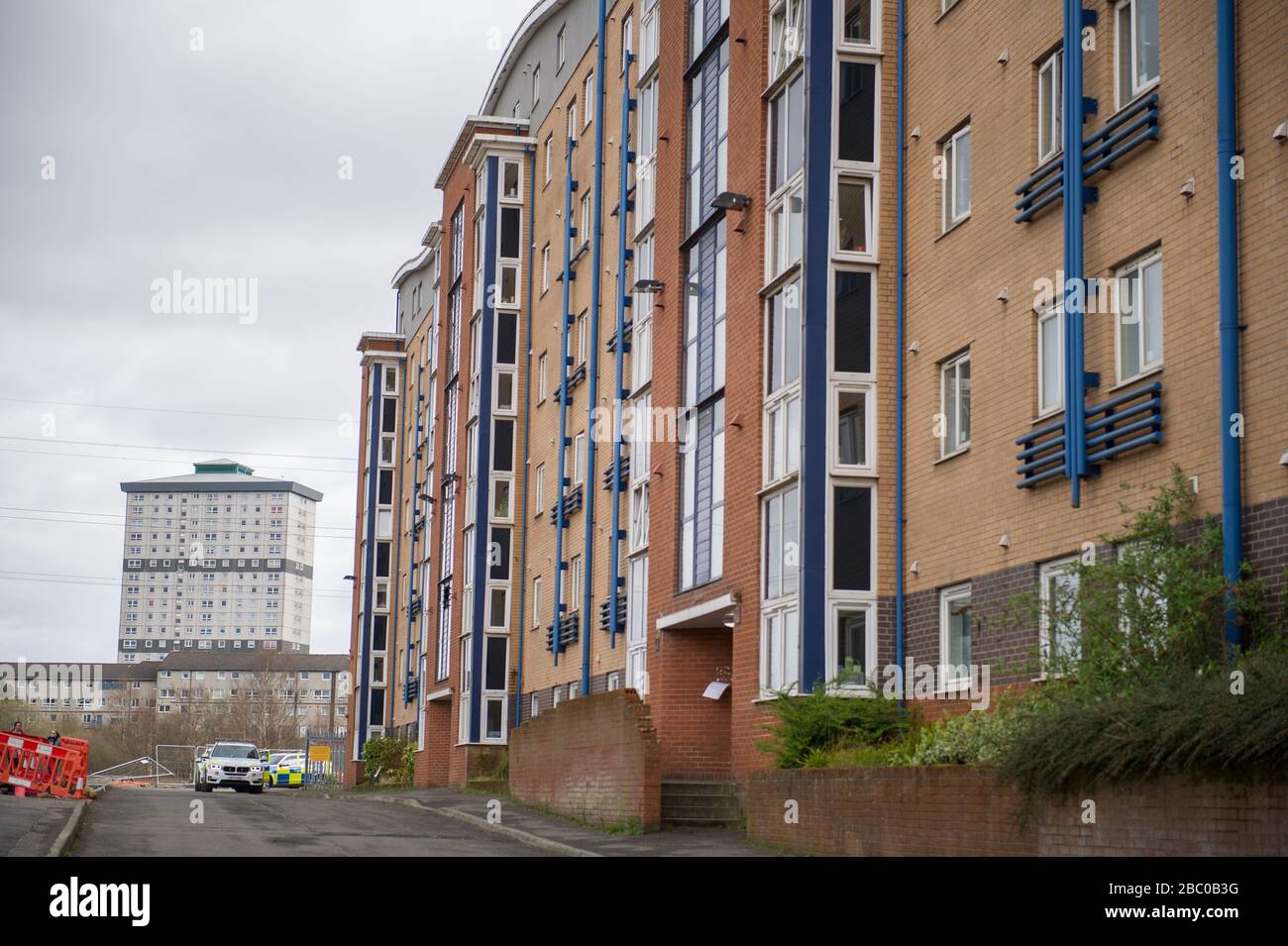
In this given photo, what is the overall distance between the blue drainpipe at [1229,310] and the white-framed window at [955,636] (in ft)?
17.1

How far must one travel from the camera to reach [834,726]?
64.1 ft

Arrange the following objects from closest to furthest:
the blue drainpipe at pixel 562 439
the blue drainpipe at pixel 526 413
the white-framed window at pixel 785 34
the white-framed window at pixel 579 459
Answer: the white-framed window at pixel 785 34 → the white-framed window at pixel 579 459 → the blue drainpipe at pixel 562 439 → the blue drainpipe at pixel 526 413

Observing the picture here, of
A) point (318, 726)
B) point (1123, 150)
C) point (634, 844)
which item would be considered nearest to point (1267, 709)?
point (1123, 150)

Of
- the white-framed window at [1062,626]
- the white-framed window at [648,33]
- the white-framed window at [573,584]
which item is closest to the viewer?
the white-framed window at [1062,626]

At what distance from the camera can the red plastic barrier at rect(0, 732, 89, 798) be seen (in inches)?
1287

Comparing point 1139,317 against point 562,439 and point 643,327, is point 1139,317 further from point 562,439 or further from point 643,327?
point 562,439

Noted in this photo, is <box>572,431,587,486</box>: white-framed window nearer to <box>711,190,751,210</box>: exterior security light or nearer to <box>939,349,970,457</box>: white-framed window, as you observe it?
<box>711,190,751,210</box>: exterior security light

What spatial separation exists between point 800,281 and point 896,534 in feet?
11.8

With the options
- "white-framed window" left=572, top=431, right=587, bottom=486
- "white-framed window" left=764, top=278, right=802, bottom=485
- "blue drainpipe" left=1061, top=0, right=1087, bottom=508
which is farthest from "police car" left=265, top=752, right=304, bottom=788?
"blue drainpipe" left=1061, top=0, right=1087, bottom=508

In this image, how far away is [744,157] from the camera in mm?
24812

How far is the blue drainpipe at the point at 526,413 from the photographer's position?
136 ft

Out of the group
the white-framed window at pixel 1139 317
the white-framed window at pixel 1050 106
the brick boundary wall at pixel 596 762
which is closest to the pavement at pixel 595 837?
the brick boundary wall at pixel 596 762

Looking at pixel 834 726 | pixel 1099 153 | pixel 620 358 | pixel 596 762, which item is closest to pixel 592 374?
pixel 620 358

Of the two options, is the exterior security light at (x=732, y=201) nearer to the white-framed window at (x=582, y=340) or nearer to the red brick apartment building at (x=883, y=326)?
the red brick apartment building at (x=883, y=326)
